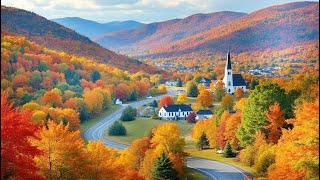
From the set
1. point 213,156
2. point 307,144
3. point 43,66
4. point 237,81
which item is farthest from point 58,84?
point 307,144

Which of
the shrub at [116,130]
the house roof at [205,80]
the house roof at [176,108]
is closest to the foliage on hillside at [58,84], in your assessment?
the shrub at [116,130]

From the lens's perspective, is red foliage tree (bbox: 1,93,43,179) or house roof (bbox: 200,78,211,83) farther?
house roof (bbox: 200,78,211,83)

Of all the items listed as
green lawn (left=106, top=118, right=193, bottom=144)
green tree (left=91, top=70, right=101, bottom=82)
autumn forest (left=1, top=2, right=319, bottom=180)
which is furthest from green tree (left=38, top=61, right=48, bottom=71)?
green lawn (left=106, top=118, right=193, bottom=144)

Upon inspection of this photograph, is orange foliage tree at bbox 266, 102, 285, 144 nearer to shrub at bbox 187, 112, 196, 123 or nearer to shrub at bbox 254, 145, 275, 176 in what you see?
shrub at bbox 254, 145, 275, 176

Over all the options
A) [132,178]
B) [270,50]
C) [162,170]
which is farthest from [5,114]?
[270,50]

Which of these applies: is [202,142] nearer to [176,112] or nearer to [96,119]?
[176,112]

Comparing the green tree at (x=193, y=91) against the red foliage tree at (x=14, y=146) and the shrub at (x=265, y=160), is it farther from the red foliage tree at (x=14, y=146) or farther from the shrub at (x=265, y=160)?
the red foliage tree at (x=14, y=146)
